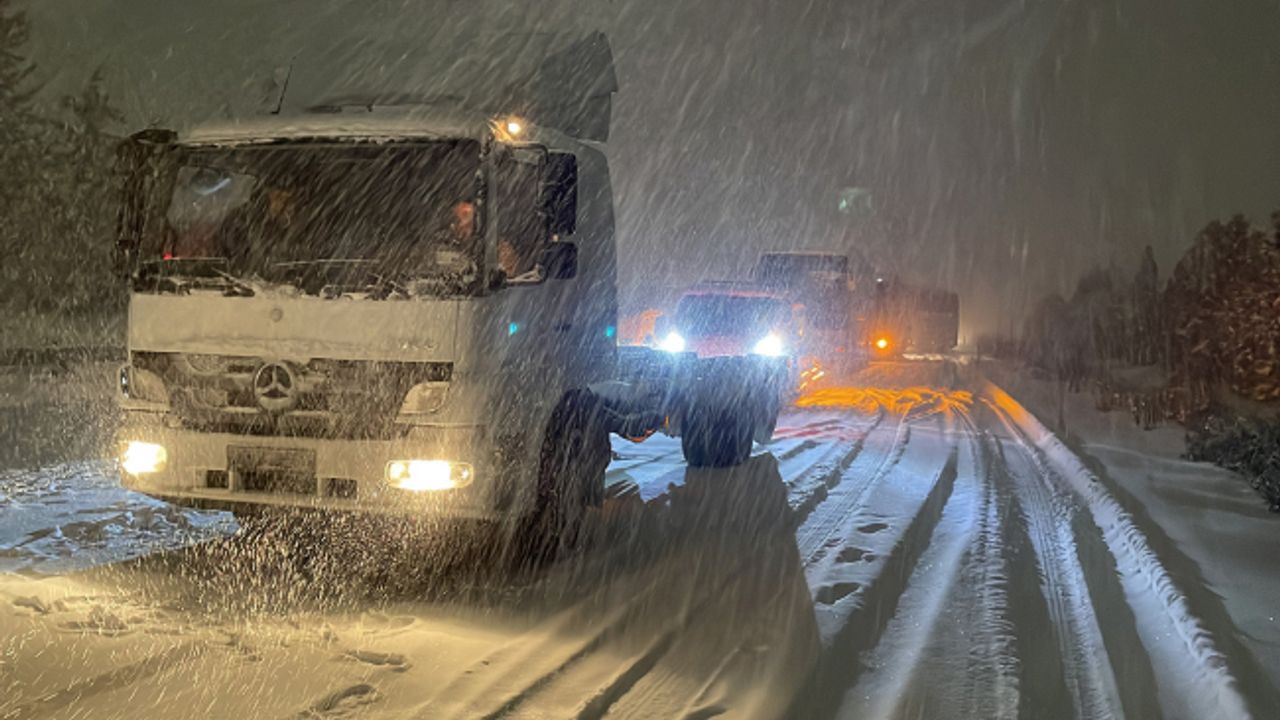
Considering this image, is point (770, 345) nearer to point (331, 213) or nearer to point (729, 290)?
point (729, 290)

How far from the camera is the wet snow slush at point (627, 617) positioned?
4.22 metres

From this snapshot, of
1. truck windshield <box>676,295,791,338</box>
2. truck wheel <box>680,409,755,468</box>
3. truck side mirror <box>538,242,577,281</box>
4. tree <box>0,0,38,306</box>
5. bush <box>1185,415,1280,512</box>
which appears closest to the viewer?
truck side mirror <box>538,242,577,281</box>

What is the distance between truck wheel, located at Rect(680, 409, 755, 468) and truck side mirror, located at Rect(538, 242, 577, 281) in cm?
404

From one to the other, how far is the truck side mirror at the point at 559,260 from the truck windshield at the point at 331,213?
608 mm

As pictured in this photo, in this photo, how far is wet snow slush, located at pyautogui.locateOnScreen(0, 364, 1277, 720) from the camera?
13.8 ft

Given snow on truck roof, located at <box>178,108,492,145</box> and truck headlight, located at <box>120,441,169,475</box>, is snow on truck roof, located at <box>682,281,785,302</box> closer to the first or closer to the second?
snow on truck roof, located at <box>178,108,492,145</box>

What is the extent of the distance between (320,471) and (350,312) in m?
0.86

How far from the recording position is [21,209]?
34375 mm

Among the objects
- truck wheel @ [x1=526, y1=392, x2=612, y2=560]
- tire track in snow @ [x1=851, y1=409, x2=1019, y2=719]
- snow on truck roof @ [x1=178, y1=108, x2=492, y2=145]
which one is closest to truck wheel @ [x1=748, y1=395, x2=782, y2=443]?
tire track in snow @ [x1=851, y1=409, x2=1019, y2=719]

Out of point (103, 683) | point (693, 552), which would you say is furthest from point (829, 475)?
point (103, 683)

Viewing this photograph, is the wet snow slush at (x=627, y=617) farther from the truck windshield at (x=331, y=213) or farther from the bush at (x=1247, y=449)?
the bush at (x=1247, y=449)

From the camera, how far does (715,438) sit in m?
10.8

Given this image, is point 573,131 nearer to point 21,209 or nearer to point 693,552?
point 693,552

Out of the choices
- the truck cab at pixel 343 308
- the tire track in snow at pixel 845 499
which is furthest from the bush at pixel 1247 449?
the truck cab at pixel 343 308
